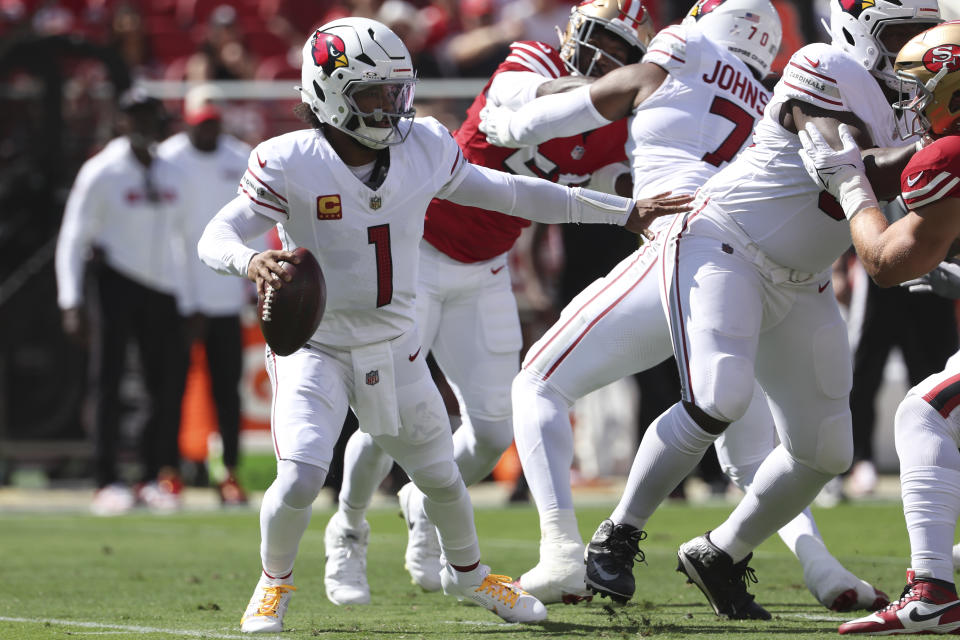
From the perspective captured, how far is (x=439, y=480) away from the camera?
15.2 ft

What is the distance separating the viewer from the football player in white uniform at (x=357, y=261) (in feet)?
14.5

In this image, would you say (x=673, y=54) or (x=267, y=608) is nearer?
(x=267, y=608)

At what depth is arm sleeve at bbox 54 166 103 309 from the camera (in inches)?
365

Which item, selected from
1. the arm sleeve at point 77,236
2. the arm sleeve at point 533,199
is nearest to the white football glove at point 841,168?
the arm sleeve at point 533,199

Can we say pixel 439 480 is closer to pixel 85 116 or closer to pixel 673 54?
pixel 673 54

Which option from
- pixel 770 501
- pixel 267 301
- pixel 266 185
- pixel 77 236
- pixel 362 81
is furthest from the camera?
pixel 77 236

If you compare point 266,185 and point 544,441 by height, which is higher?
point 266,185

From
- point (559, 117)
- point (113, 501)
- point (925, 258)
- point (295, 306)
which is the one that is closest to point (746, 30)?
point (559, 117)

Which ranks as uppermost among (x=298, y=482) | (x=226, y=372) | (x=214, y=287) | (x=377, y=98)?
(x=377, y=98)

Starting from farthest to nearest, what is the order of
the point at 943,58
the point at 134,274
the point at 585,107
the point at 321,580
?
the point at 134,274
the point at 321,580
the point at 585,107
the point at 943,58

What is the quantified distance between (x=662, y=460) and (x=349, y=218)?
1.20 m

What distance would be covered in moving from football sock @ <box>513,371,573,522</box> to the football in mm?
1049

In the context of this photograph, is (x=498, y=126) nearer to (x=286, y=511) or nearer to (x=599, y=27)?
(x=599, y=27)

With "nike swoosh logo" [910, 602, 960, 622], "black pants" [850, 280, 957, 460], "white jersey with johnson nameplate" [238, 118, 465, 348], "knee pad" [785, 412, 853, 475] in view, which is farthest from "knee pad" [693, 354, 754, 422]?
"black pants" [850, 280, 957, 460]
